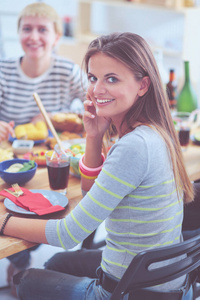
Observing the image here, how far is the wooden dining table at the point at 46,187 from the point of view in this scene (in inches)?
38.4

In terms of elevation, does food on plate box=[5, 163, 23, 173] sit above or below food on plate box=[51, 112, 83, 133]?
below

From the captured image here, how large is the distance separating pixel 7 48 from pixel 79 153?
457cm

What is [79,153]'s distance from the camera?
1.47 m

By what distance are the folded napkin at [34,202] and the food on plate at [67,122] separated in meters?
0.69

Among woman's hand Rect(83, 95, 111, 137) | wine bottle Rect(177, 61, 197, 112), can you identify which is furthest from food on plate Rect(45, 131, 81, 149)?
wine bottle Rect(177, 61, 197, 112)

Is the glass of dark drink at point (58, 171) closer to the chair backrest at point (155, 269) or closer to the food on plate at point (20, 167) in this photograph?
the food on plate at point (20, 167)

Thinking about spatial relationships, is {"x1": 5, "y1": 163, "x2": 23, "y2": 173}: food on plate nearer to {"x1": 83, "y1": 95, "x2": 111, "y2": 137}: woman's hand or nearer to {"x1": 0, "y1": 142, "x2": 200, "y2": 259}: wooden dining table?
{"x1": 0, "y1": 142, "x2": 200, "y2": 259}: wooden dining table

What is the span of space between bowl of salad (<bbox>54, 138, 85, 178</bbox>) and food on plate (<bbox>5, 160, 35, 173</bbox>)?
0.16 metres

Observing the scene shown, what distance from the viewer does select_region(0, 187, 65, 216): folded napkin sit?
1.10 m

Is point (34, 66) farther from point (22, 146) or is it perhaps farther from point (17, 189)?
point (17, 189)

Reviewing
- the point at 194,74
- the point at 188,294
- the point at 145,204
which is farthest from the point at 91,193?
the point at 194,74

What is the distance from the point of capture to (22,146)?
1634 mm

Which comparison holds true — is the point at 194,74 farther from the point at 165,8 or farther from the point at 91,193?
the point at 91,193

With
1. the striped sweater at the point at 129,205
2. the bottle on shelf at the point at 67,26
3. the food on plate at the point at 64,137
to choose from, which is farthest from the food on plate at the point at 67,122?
the bottle on shelf at the point at 67,26
